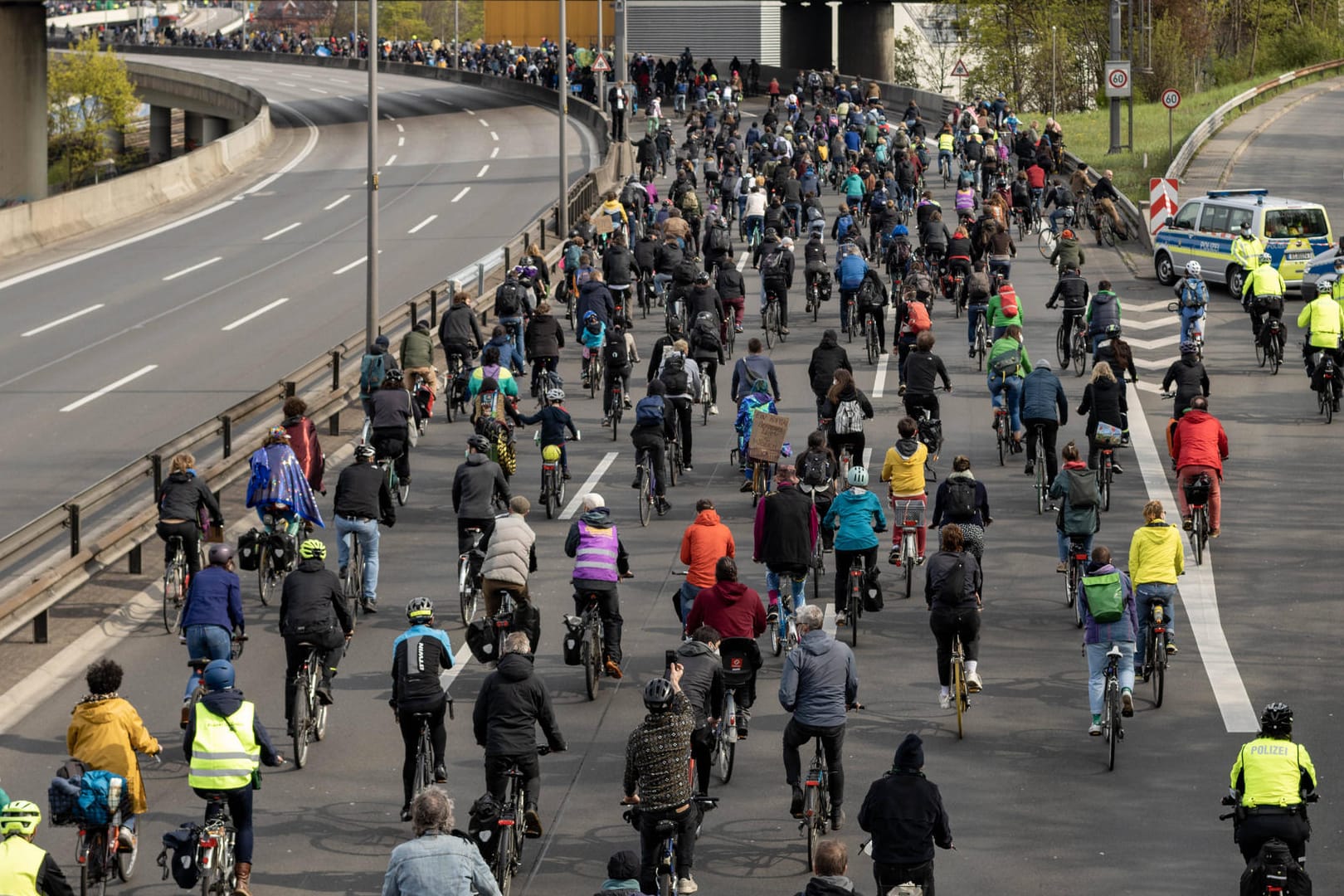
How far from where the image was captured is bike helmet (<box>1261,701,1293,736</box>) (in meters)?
12.0

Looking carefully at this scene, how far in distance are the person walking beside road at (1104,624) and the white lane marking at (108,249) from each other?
1231 inches

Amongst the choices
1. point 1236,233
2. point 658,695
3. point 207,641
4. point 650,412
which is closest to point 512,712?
point 658,695

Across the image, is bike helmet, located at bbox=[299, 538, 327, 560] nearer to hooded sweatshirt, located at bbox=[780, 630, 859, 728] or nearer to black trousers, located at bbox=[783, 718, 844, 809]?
hooded sweatshirt, located at bbox=[780, 630, 859, 728]

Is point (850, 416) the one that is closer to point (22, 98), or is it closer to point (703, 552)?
point (703, 552)

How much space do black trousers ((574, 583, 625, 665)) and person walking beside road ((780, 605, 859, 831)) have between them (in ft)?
10.2

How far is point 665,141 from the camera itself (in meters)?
55.3

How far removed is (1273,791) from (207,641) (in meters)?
Answer: 7.59

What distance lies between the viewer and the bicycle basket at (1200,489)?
66.0ft

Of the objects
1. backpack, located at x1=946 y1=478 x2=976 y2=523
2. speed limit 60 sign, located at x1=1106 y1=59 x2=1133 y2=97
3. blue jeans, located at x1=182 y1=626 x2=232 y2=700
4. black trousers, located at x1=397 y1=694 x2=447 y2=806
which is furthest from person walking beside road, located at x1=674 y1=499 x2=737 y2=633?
speed limit 60 sign, located at x1=1106 y1=59 x2=1133 y2=97

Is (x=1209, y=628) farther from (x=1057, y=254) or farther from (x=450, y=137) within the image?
(x=450, y=137)

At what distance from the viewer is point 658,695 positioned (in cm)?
1221

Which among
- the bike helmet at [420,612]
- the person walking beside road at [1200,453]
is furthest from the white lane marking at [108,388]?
the bike helmet at [420,612]

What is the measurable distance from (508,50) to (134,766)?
85747 millimetres

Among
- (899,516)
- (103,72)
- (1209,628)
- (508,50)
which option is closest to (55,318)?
(899,516)
